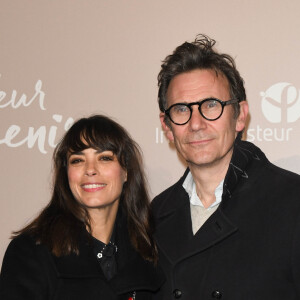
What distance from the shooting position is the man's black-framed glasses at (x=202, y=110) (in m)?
1.98

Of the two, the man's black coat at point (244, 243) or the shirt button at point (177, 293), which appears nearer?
the man's black coat at point (244, 243)

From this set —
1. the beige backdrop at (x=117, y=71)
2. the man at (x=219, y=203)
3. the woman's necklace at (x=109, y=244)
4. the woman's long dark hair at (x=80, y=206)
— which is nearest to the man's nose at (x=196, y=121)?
the man at (x=219, y=203)

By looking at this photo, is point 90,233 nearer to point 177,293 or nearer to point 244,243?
point 177,293

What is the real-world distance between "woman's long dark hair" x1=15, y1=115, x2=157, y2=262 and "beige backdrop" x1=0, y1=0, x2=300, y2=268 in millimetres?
514

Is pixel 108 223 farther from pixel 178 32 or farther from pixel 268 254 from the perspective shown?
pixel 178 32

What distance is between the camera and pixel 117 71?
9.02ft

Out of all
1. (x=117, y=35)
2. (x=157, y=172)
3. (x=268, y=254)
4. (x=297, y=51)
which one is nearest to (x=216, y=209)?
(x=268, y=254)

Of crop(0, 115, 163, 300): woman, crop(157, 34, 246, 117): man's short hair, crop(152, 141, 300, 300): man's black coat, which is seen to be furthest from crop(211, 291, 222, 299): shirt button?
crop(157, 34, 246, 117): man's short hair

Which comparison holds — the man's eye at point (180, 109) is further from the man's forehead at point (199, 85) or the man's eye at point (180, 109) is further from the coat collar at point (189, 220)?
the coat collar at point (189, 220)

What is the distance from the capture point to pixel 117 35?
9.07 feet

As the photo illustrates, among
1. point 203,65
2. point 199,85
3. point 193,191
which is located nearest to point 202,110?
point 199,85

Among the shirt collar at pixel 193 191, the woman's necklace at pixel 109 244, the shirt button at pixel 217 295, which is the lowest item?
the shirt button at pixel 217 295

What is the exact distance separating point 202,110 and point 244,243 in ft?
1.68

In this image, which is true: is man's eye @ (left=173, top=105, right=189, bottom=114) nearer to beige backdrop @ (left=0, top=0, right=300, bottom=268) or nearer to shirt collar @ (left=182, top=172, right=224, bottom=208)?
shirt collar @ (left=182, top=172, right=224, bottom=208)
